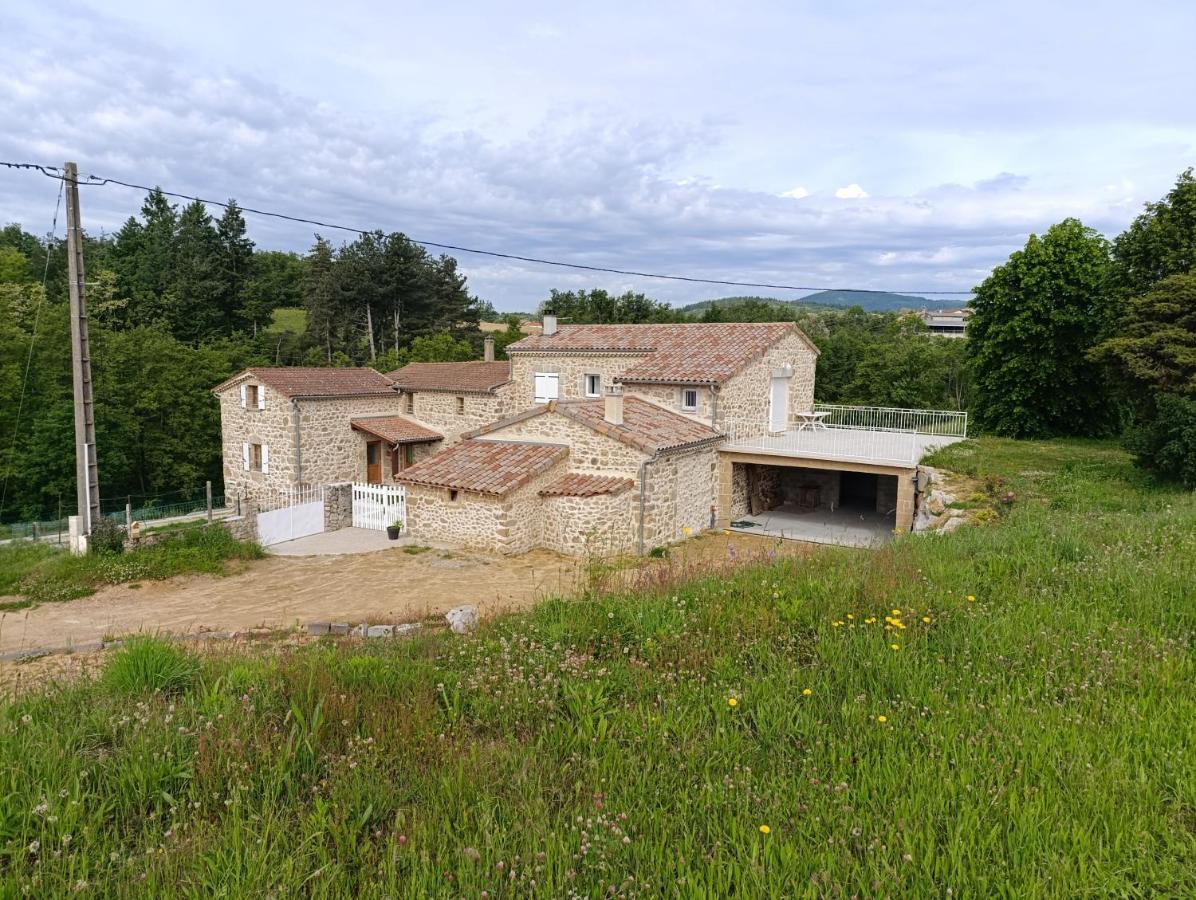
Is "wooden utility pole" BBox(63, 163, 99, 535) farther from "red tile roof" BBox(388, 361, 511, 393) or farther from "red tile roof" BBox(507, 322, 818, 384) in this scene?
"red tile roof" BBox(507, 322, 818, 384)

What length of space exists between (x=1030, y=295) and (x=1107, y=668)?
2295 centimetres

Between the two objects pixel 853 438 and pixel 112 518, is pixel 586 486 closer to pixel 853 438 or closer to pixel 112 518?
pixel 853 438

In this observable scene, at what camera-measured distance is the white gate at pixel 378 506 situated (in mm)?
20094

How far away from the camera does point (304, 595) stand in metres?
13.4

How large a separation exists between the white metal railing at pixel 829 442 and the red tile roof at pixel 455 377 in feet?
29.5

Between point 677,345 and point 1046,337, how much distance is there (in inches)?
480

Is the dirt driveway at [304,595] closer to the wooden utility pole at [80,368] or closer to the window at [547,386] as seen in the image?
the wooden utility pole at [80,368]

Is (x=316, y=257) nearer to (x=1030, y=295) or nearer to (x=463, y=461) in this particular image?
(x=463, y=461)

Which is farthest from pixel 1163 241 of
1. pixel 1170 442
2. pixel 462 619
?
pixel 462 619

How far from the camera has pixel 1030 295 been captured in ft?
76.7

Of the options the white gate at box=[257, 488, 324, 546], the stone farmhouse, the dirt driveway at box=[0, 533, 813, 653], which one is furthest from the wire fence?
the dirt driveway at box=[0, 533, 813, 653]

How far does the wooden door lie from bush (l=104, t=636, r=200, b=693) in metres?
20.5

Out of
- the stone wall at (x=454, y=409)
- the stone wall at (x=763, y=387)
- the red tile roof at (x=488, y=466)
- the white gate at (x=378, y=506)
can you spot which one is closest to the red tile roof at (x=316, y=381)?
the stone wall at (x=454, y=409)

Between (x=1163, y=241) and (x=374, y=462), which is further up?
(x=1163, y=241)
